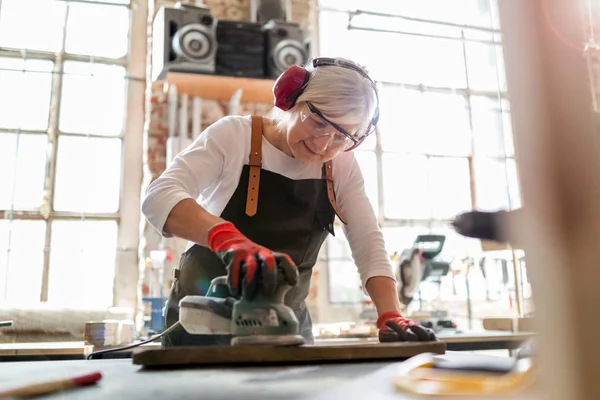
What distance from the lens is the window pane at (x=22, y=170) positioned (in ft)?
13.0

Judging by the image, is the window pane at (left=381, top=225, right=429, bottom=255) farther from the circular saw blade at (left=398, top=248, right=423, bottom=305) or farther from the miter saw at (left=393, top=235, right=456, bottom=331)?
the circular saw blade at (left=398, top=248, right=423, bottom=305)

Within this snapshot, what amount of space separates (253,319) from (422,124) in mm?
4243

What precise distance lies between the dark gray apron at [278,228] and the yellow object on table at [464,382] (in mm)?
834

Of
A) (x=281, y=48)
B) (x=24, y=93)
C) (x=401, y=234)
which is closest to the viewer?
(x=281, y=48)

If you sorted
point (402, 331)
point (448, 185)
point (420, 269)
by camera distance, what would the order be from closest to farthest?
point (402, 331) < point (420, 269) < point (448, 185)

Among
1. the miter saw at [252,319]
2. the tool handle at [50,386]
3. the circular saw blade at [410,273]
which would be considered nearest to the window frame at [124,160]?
the circular saw blade at [410,273]

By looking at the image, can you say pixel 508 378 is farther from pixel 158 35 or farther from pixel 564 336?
pixel 158 35

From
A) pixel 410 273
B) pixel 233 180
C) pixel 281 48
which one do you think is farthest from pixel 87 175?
pixel 233 180

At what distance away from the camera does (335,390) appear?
2.17 feet

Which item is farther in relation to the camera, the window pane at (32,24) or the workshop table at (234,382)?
the window pane at (32,24)

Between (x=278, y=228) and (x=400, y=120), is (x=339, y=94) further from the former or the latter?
(x=400, y=120)

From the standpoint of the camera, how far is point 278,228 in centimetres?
156

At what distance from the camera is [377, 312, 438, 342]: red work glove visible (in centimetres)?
123

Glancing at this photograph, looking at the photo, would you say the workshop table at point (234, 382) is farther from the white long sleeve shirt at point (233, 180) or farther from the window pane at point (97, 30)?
the window pane at point (97, 30)
